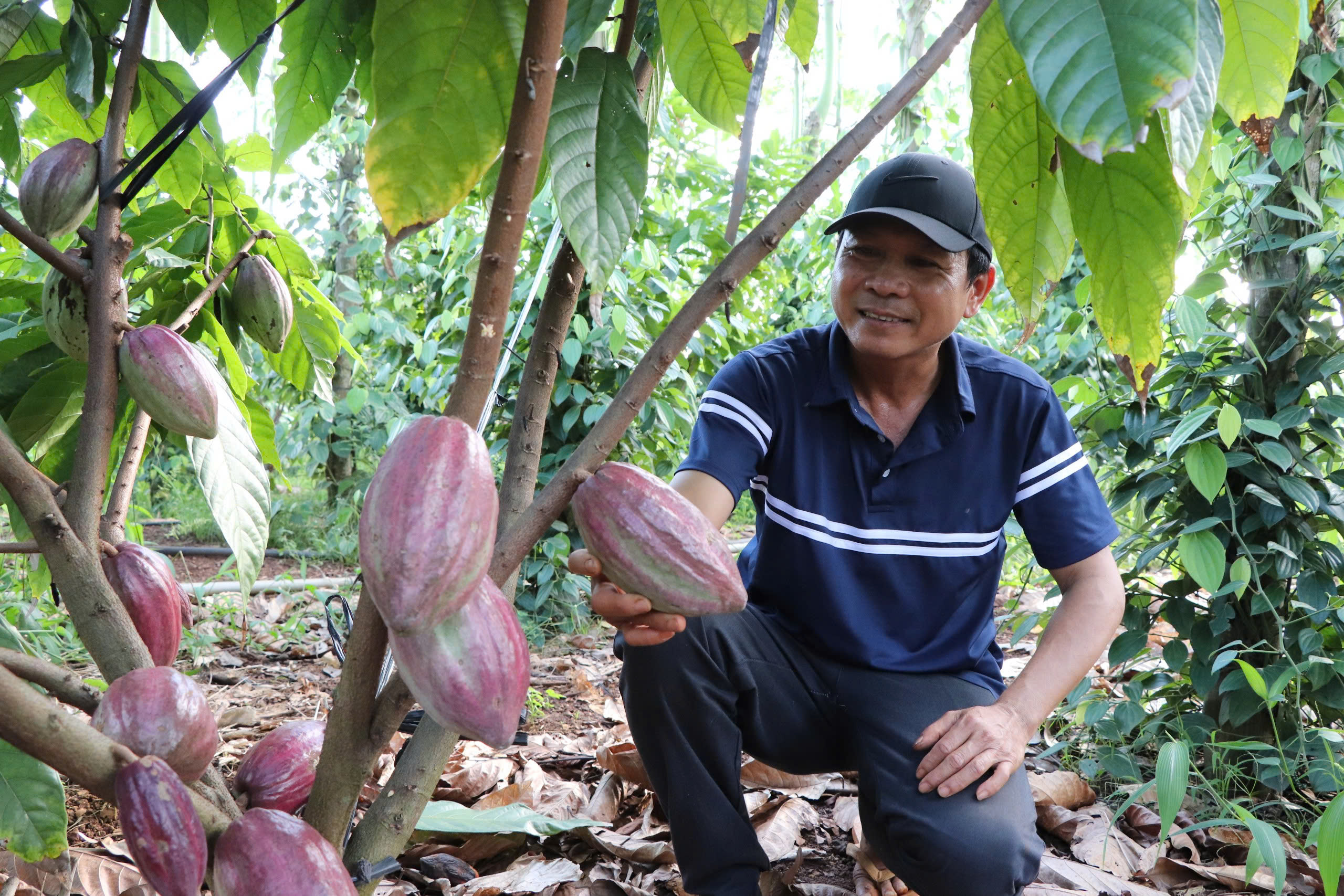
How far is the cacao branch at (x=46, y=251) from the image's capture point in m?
0.62

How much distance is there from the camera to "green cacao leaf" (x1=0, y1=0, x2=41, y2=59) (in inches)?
33.4

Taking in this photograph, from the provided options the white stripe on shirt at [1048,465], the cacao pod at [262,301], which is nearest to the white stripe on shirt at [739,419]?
the white stripe on shirt at [1048,465]

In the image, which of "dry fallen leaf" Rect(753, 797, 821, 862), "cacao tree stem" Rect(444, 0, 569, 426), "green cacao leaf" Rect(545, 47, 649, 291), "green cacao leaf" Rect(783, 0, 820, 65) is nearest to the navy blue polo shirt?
"dry fallen leaf" Rect(753, 797, 821, 862)

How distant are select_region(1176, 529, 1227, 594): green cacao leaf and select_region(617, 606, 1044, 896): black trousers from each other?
1.79 feet

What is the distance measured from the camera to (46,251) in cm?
63

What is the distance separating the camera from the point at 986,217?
2.37ft

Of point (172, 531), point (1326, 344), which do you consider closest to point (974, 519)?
point (1326, 344)

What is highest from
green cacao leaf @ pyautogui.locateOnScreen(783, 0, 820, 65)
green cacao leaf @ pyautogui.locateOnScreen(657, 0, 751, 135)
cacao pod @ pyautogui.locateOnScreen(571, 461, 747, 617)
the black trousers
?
green cacao leaf @ pyautogui.locateOnScreen(783, 0, 820, 65)

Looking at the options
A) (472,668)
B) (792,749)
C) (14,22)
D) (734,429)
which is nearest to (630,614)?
(472,668)

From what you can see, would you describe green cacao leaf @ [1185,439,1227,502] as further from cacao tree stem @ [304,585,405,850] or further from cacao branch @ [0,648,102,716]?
cacao branch @ [0,648,102,716]

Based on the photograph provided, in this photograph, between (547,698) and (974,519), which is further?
(547,698)

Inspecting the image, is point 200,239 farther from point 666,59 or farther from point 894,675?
point 894,675

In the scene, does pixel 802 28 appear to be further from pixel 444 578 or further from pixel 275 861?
pixel 275 861

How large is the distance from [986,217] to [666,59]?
253 millimetres
